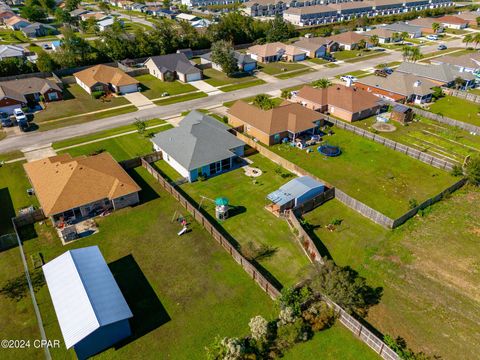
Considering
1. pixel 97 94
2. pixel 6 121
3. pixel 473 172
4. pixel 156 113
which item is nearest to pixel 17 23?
pixel 97 94

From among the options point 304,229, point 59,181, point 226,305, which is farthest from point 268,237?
point 59,181

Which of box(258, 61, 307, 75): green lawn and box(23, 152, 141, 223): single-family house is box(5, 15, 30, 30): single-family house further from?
box(23, 152, 141, 223): single-family house

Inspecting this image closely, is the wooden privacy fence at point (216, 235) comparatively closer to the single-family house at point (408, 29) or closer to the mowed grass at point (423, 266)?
the mowed grass at point (423, 266)

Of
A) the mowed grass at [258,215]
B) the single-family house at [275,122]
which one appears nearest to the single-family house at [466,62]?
the single-family house at [275,122]

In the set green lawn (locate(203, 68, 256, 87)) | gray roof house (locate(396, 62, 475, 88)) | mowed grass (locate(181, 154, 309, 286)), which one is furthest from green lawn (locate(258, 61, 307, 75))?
mowed grass (locate(181, 154, 309, 286))

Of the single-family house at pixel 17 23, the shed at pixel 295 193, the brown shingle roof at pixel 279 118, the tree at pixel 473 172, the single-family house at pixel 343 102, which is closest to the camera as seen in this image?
the shed at pixel 295 193

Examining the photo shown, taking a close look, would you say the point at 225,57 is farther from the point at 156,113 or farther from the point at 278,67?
the point at 156,113
